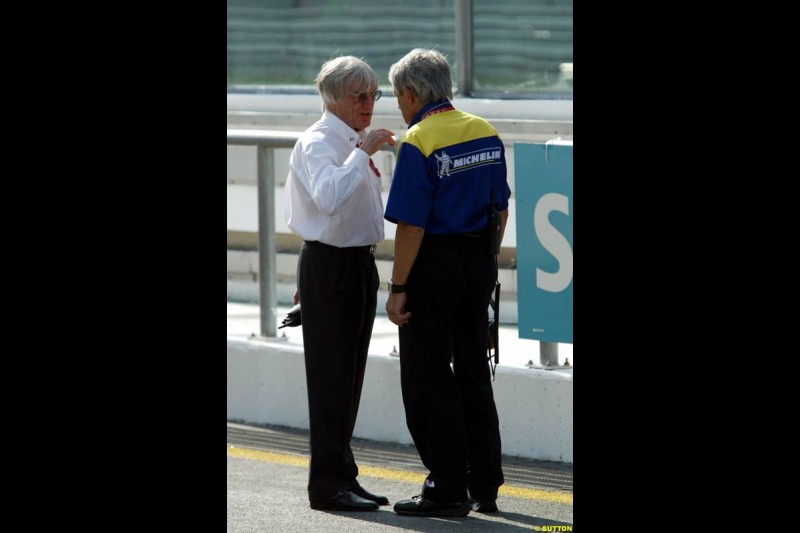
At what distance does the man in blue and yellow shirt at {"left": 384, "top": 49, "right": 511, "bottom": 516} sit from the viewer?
190 inches

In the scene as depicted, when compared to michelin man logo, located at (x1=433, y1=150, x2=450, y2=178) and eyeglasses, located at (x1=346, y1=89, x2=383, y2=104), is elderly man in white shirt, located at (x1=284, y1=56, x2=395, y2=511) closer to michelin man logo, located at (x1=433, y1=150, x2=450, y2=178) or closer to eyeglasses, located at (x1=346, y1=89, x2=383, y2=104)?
eyeglasses, located at (x1=346, y1=89, x2=383, y2=104)

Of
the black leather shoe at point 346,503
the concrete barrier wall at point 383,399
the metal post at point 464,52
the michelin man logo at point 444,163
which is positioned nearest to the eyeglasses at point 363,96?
the michelin man logo at point 444,163

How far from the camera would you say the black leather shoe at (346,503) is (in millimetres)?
5215

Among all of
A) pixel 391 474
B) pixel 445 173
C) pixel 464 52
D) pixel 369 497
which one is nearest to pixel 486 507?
pixel 369 497

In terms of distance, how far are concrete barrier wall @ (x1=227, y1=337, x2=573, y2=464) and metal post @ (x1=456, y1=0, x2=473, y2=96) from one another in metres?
2.41

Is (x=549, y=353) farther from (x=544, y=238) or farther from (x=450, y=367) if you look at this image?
(x=450, y=367)

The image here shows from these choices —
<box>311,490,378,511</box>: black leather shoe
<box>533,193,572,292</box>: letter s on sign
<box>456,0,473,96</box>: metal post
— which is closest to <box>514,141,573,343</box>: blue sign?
<box>533,193,572,292</box>: letter s on sign

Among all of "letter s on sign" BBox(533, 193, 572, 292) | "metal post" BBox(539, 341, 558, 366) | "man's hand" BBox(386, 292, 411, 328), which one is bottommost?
"metal post" BBox(539, 341, 558, 366)

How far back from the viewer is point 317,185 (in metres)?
4.89
